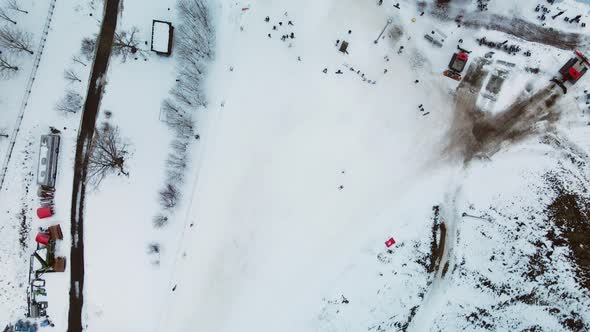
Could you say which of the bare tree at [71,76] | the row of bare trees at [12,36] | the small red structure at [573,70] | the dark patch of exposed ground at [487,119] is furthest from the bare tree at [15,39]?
the small red structure at [573,70]

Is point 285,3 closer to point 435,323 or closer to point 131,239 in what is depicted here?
point 131,239

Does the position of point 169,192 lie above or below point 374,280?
above

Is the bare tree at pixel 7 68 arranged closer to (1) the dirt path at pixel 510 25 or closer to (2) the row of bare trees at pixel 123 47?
(2) the row of bare trees at pixel 123 47

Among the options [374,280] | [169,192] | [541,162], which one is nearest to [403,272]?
[374,280]

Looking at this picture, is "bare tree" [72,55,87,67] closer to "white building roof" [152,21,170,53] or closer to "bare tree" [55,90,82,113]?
"bare tree" [55,90,82,113]

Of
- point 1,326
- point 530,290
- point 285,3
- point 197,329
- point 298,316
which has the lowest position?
point 1,326

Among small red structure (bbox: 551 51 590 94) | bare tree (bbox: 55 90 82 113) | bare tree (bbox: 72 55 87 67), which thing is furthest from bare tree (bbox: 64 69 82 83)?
small red structure (bbox: 551 51 590 94)

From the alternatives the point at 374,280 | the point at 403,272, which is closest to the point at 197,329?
the point at 374,280
